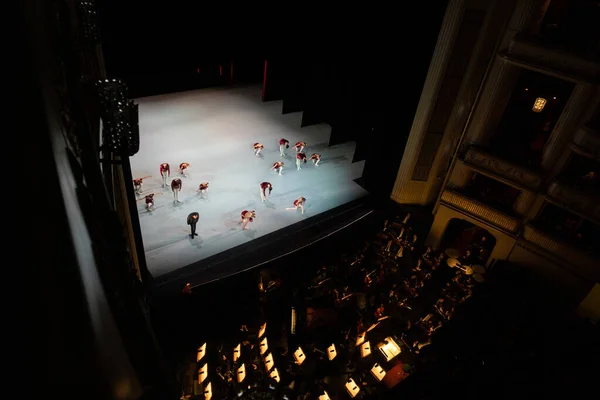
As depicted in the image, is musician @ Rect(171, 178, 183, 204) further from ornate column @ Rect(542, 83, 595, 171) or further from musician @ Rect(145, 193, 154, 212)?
ornate column @ Rect(542, 83, 595, 171)

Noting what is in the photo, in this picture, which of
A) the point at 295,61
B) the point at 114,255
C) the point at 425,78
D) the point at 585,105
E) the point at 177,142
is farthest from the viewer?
the point at 295,61

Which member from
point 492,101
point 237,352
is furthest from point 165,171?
point 492,101

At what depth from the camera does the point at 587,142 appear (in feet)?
27.9

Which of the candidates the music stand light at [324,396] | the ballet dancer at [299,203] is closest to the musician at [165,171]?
the ballet dancer at [299,203]

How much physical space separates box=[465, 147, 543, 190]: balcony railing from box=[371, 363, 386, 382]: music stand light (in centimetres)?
566

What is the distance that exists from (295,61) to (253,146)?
4.48m

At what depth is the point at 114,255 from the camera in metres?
2.22

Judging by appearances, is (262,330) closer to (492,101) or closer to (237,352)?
(237,352)

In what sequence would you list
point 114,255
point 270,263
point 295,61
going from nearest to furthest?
point 114,255 → point 270,263 → point 295,61

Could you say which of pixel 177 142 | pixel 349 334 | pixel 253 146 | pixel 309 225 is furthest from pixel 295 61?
pixel 349 334

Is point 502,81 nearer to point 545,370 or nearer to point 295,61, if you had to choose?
point 545,370

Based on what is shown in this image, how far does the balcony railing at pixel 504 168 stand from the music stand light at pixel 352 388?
6.25m

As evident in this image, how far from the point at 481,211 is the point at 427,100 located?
3323 millimetres

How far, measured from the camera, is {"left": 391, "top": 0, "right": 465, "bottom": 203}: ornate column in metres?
9.09
